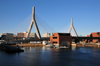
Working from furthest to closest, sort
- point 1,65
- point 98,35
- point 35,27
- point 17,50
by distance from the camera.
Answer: point 98,35
point 35,27
point 17,50
point 1,65

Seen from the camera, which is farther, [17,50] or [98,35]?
[98,35]

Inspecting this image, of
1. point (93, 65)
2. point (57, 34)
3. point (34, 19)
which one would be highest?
point (34, 19)

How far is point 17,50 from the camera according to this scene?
2063 inches

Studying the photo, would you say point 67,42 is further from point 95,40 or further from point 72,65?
point 72,65

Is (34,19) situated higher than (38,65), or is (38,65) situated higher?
(34,19)

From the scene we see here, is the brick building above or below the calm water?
above

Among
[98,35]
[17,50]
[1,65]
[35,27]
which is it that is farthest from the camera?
[98,35]

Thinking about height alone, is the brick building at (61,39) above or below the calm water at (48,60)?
above

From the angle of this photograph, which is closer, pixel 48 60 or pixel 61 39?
pixel 48 60

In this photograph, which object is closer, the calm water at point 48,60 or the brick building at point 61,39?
the calm water at point 48,60

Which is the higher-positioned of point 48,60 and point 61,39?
point 61,39

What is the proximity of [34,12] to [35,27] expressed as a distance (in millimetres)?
11652

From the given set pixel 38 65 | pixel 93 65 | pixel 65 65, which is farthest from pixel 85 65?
pixel 38 65

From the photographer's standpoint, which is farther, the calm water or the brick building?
the brick building
